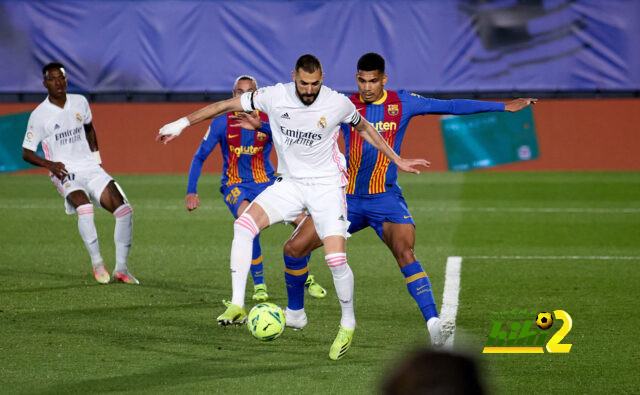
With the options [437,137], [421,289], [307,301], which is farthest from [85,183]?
[437,137]

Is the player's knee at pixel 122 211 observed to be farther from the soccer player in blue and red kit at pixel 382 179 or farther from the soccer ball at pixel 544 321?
the soccer ball at pixel 544 321

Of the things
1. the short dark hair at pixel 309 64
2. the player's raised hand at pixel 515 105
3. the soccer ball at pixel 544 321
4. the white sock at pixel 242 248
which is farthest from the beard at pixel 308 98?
the soccer ball at pixel 544 321

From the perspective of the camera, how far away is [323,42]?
825 inches

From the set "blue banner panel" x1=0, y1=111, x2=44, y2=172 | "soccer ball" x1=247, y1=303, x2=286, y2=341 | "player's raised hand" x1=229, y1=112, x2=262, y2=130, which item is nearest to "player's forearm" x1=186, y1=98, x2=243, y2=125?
"player's raised hand" x1=229, y1=112, x2=262, y2=130

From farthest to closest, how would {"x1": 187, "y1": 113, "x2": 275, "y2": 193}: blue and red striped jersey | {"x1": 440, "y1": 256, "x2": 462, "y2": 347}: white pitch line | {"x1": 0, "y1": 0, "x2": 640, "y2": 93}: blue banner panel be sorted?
{"x1": 0, "y1": 0, "x2": 640, "y2": 93}: blue banner panel
{"x1": 187, "y1": 113, "x2": 275, "y2": 193}: blue and red striped jersey
{"x1": 440, "y1": 256, "x2": 462, "y2": 347}: white pitch line

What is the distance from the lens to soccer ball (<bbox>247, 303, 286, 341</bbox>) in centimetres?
593

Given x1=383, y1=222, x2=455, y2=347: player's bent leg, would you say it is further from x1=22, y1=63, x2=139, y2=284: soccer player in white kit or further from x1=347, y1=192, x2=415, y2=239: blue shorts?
x1=22, y1=63, x2=139, y2=284: soccer player in white kit

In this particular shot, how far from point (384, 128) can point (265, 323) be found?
5.52 ft

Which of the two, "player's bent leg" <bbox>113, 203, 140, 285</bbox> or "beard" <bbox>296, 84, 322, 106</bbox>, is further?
"player's bent leg" <bbox>113, 203, 140, 285</bbox>

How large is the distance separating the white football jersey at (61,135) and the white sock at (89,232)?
0.40 m

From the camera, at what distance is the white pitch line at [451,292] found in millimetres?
7238

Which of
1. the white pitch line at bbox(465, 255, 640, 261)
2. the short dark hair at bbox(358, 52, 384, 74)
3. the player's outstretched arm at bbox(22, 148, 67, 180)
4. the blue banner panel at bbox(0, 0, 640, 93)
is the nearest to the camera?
the short dark hair at bbox(358, 52, 384, 74)

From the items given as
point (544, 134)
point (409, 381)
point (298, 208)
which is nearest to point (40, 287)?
point (298, 208)

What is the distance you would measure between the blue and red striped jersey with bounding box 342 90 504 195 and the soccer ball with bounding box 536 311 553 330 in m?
1.42
